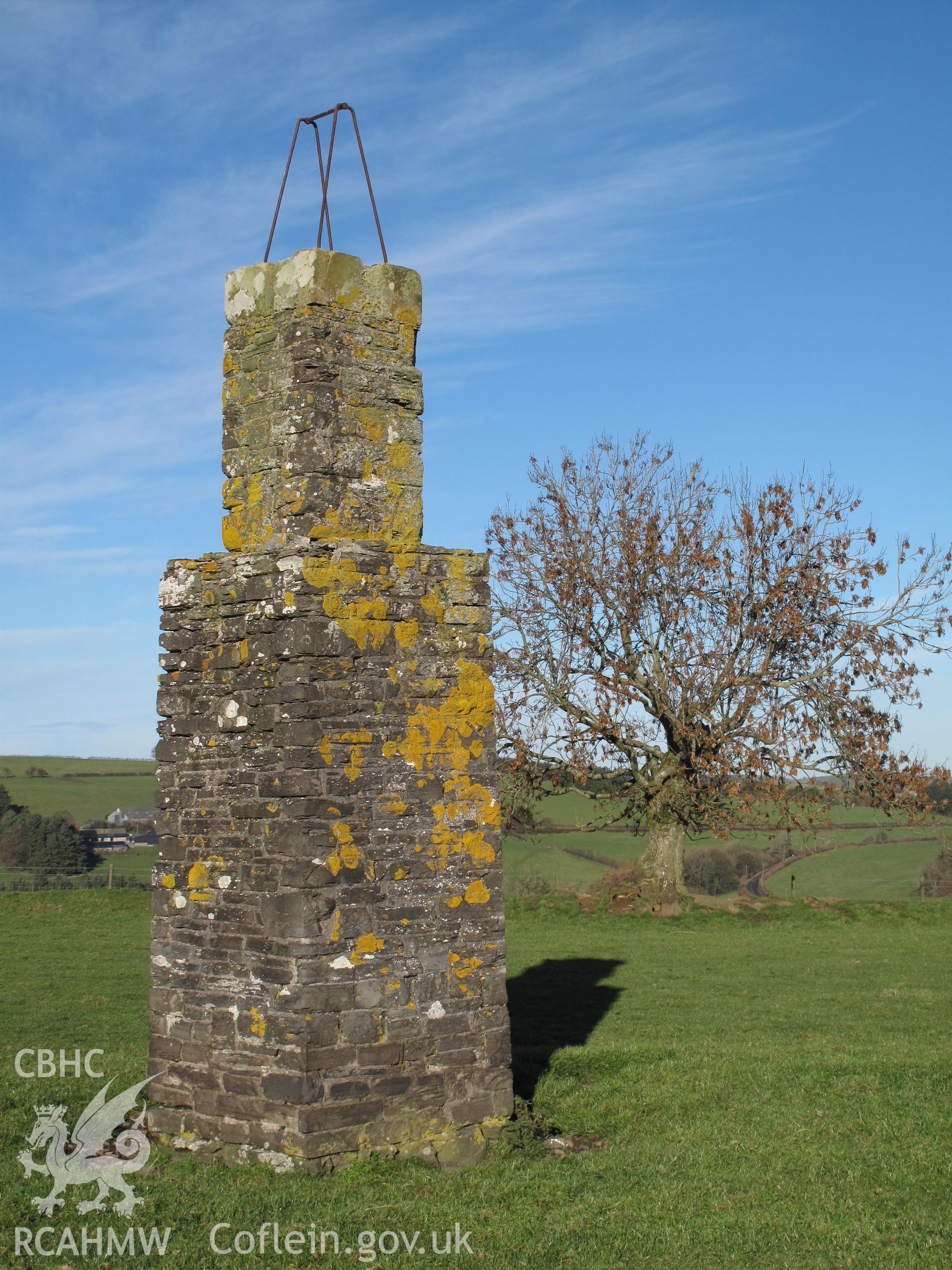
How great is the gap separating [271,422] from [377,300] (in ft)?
3.92

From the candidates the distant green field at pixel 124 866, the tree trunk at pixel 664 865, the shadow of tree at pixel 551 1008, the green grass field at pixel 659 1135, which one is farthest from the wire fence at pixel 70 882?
the shadow of tree at pixel 551 1008

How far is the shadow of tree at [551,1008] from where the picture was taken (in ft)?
33.0

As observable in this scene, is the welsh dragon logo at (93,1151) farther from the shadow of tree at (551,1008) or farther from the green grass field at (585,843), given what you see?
the green grass field at (585,843)

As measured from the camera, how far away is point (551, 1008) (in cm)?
1352

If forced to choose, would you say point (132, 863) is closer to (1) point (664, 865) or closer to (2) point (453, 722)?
(1) point (664, 865)

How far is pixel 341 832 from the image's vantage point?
24.0 ft

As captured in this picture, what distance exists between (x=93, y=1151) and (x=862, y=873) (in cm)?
3407

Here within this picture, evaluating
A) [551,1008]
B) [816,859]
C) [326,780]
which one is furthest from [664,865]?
[816,859]

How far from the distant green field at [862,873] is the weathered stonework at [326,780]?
1063 inches

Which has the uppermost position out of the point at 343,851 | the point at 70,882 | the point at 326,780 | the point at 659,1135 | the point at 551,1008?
the point at 326,780

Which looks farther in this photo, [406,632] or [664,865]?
[664,865]

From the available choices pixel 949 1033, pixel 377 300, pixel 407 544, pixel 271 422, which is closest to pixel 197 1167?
pixel 407 544

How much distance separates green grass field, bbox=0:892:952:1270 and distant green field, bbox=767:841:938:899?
61.0 ft

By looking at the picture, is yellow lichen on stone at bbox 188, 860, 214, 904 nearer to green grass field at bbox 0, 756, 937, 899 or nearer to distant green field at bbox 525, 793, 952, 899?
green grass field at bbox 0, 756, 937, 899
